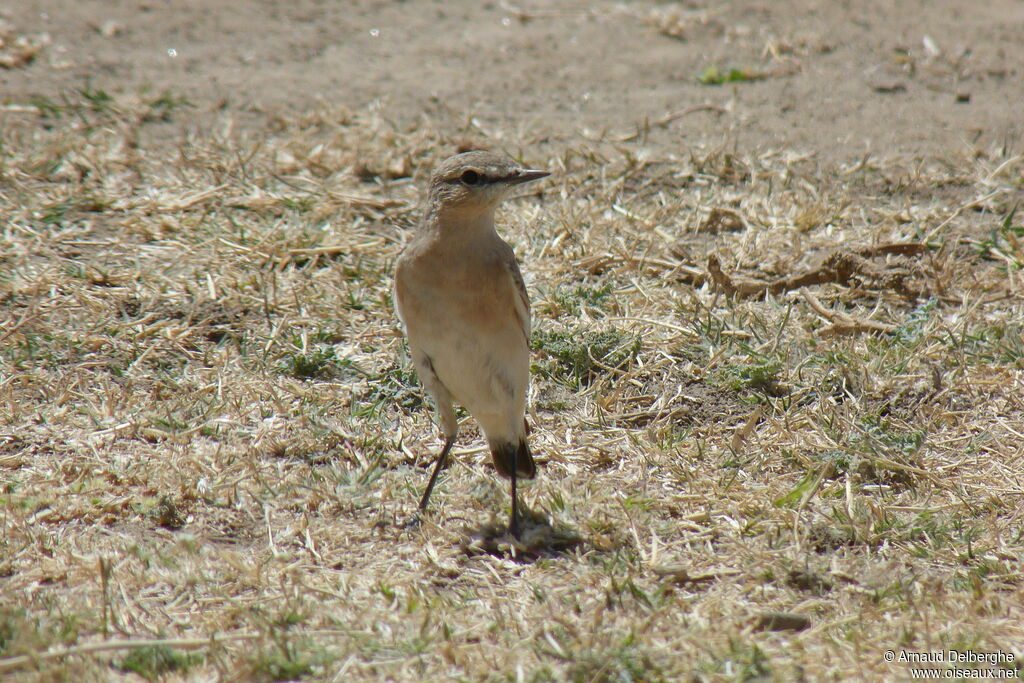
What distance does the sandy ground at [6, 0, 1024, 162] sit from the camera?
8.39 meters

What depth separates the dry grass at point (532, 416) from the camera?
380 cm

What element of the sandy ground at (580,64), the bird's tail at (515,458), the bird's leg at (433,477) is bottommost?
the bird's leg at (433,477)

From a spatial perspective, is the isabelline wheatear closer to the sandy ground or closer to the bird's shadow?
the bird's shadow

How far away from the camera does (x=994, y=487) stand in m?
4.70

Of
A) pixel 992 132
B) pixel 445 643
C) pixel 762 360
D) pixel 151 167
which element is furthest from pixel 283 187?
pixel 992 132

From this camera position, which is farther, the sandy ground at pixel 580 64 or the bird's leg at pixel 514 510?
the sandy ground at pixel 580 64

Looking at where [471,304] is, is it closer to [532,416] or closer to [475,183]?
[475,183]

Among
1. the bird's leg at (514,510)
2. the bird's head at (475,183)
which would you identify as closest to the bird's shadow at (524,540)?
the bird's leg at (514,510)

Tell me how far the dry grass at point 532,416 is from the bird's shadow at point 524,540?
0.04m

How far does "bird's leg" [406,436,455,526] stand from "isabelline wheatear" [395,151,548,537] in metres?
0.01

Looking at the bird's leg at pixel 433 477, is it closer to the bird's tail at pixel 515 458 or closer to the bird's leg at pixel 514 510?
the bird's tail at pixel 515 458

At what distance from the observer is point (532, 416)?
550cm

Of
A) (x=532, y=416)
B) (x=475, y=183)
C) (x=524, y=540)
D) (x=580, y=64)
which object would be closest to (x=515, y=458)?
(x=524, y=540)

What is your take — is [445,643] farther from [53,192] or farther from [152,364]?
[53,192]
